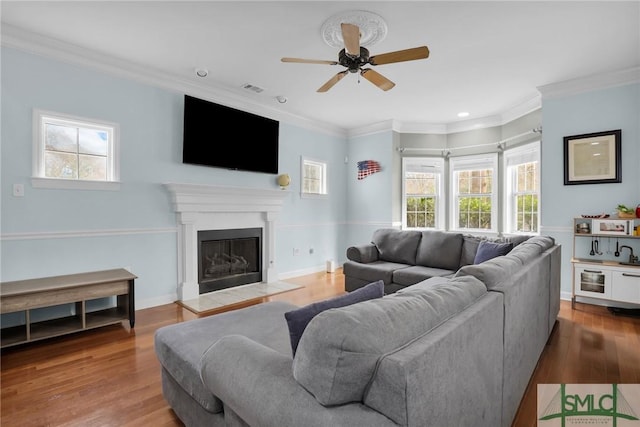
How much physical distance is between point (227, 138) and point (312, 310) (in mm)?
3612

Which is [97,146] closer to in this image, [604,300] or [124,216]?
[124,216]

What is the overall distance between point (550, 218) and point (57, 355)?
551 cm

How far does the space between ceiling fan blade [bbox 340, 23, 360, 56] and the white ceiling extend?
1.04ft

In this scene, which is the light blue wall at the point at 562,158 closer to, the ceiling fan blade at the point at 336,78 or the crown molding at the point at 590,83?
the crown molding at the point at 590,83

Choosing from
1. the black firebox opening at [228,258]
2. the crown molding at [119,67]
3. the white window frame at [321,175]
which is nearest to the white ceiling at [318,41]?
the crown molding at [119,67]

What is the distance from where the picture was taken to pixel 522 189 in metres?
4.88

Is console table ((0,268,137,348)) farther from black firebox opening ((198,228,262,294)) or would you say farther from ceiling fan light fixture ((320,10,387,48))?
ceiling fan light fixture ((320,10,387,48))

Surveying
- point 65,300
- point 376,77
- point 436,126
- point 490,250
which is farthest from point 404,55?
point 436,126

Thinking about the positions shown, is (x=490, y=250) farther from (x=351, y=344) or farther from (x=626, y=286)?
(x=351, y=344)

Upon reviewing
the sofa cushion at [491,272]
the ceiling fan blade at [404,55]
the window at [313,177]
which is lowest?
the sofa cushion at [491,272]

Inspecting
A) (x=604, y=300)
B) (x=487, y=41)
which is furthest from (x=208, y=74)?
(x=604, y=300)

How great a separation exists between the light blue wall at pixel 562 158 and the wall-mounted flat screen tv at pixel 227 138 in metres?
3.79

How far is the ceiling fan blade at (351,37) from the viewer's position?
226 centimetres

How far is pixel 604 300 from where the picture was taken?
148 inches
